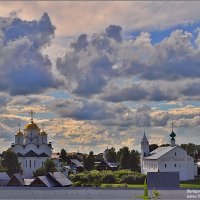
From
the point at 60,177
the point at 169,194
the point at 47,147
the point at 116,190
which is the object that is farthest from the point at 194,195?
the point at 47,147

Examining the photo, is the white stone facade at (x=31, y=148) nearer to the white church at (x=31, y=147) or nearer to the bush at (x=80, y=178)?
the white church at (x=31, y=147)

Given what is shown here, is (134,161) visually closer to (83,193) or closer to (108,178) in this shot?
(108,178)

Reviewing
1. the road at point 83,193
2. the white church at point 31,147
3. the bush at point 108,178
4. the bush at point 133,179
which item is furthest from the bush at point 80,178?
the road at point 83,193

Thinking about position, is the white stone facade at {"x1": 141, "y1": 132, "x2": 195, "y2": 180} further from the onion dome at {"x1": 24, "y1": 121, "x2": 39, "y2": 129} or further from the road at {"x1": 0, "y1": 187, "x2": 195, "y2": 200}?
the road at {"x1": 0, "y1": 187, "x2": 195, "y2": 200}

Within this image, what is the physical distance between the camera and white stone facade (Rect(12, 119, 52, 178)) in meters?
65.1

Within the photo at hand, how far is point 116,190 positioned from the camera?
24656 millimetres

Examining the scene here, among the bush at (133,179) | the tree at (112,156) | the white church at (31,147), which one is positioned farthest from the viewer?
the tree at (112,156)

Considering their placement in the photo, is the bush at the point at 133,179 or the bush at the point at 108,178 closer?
the bush at the point at 108,178

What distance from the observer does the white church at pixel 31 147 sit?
65.1 metres

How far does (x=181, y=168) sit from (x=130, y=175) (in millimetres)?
10522

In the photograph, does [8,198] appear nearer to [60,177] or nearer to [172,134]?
[60,177]

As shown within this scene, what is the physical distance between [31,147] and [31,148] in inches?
5.7

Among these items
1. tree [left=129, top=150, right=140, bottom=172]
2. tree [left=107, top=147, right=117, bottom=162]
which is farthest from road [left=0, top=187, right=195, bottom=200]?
tree [left=107, top=147, right=117, bottom=162]

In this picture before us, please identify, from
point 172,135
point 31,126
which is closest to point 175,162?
point 172,135
